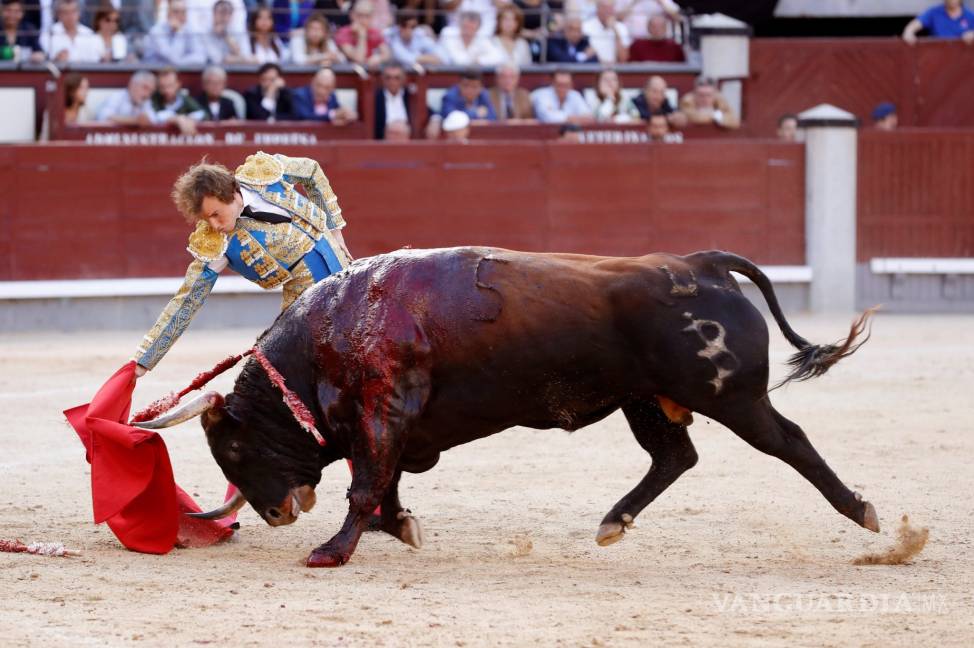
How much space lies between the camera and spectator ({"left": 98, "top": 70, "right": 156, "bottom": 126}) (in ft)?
34.1

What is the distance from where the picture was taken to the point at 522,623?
3.57 meters

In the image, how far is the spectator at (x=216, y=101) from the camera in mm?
10602

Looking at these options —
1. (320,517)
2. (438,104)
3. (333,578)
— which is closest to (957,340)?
(438,104)

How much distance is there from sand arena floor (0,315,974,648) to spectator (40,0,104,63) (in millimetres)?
4320

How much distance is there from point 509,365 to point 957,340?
6.29 meters

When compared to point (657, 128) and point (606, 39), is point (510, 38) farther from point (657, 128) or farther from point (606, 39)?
point (657, 128)

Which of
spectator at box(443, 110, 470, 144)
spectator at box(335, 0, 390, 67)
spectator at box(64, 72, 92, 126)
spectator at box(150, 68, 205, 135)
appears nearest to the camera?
spectator at box(64, 72, 92, 126)

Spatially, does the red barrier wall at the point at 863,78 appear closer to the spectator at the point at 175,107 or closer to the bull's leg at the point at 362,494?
the spectator at the point at 175,107

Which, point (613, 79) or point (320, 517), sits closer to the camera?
point (320, 517)

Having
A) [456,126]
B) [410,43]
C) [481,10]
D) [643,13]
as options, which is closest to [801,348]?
[456,126]

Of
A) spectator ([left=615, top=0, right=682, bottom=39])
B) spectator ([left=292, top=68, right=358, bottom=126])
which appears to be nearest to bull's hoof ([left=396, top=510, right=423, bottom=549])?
spectator ([left=292, top=68, right=358, bottom=126])

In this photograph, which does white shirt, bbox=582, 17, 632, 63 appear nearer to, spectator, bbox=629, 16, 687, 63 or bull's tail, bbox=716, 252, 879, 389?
spectator, bbox=629, 16, 687, 63

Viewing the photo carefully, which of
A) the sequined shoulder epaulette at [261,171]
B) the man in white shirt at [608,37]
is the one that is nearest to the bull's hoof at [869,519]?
the sequined shoulder epaulette at [261,171]

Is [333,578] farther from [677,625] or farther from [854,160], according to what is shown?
[854,160]
